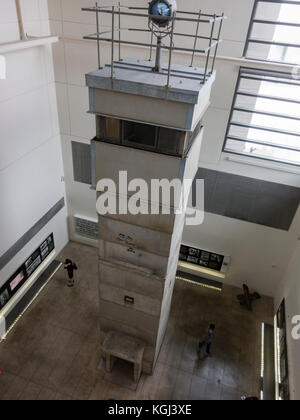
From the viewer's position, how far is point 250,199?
12531mm

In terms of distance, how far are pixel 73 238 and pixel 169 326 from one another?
6946mm

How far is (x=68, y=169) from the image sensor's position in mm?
14562

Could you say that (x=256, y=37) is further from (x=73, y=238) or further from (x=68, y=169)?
(x=73, y=238)

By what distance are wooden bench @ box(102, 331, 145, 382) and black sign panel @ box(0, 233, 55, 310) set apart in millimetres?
4623

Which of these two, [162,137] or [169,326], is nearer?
[162,137]

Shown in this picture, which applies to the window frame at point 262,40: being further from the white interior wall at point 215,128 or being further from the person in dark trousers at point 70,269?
the person in dark trousers at point 70,269

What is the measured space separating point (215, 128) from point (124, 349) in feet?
28.0

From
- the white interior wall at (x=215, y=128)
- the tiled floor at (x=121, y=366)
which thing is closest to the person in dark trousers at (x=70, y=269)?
the tiled floor at (x=121, y=366)

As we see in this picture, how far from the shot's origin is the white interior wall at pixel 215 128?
10367 millimetres

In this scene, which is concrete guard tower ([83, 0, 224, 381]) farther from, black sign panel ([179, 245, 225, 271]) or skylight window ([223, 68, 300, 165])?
black sign panel ([179, 245, 225, 271])

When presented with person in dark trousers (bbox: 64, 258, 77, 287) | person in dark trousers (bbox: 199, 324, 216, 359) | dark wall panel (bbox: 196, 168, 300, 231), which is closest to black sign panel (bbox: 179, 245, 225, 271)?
dark wall panel (bbox: 196, 168, 300, 231)

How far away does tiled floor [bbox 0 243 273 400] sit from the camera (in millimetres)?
10680

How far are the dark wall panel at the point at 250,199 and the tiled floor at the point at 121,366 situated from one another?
4.10 m
